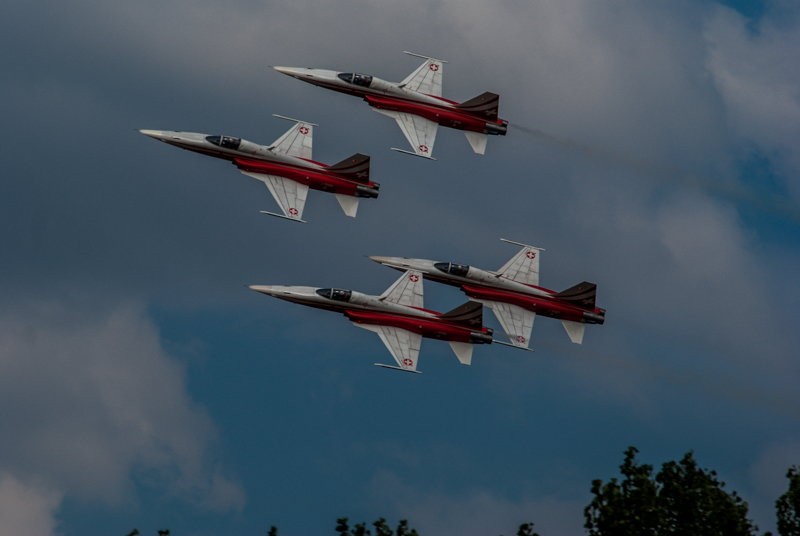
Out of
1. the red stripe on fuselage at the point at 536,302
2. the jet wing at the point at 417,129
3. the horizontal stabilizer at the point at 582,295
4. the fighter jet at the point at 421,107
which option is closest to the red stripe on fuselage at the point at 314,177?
the jet wing at the point at 417,129

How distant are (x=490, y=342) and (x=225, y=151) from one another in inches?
1041

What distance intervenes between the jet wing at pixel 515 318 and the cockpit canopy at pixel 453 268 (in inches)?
118

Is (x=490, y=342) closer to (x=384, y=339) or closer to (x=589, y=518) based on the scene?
(x=384, y=339)

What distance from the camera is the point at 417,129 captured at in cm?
16750

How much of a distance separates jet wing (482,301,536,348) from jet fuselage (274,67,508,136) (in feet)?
47.4

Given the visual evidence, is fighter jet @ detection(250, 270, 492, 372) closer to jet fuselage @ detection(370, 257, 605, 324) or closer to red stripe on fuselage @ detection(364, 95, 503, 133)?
jet fuselage @ detection(370, 257, 605, 324)

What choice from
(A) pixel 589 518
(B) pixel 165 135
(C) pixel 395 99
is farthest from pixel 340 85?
(A) pixel 589 518

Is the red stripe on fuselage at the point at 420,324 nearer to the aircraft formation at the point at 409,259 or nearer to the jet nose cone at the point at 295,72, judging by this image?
the aircraft formation at the point at 409,259

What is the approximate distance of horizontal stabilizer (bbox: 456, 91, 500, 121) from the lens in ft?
550

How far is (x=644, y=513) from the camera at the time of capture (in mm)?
144875

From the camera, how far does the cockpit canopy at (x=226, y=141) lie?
164 metres

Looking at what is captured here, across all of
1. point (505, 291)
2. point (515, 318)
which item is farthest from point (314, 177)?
point (515, 318)

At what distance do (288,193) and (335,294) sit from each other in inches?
371

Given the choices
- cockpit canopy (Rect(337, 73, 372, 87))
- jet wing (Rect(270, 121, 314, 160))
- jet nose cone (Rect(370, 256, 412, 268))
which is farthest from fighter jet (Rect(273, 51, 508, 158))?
jet nose cone (Rect(370, 256, 412, 268))
